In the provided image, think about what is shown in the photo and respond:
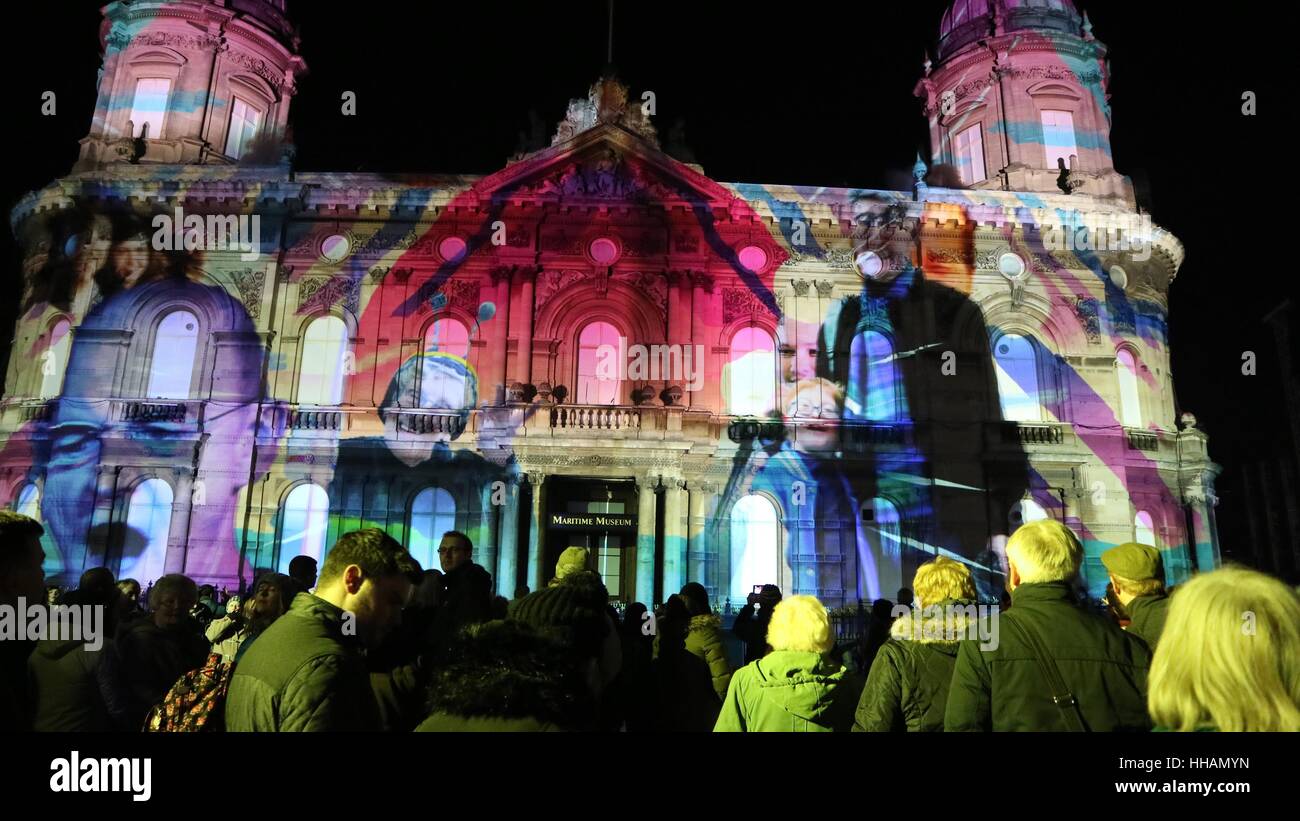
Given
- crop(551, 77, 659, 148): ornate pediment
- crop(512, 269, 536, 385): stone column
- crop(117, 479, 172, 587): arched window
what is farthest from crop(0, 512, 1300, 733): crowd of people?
crop(551, 77, 659, 148): ornate pediment

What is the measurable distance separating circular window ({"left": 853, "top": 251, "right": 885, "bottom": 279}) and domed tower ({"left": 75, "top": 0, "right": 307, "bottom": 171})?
56.1 feet

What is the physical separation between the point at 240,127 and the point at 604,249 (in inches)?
502

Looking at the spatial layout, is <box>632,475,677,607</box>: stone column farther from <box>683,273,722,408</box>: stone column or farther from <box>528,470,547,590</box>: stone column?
<box>683,273,722,408</box>: stone column

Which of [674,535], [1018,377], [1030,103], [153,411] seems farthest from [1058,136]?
[153,411]

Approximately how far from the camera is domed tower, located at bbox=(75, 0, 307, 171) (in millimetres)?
25219

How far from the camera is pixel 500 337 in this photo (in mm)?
23312

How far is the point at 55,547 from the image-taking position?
21.4 meters

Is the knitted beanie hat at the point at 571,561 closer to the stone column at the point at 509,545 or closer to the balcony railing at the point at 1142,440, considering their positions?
the stone column at the point at 509,545

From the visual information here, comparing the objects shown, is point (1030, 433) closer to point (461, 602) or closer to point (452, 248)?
point (452, 248)

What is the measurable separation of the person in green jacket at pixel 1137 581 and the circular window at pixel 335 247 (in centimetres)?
2285

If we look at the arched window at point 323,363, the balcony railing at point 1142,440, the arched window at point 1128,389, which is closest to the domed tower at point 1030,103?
the arched window at point 1128,389

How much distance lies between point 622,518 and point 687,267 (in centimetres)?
731
